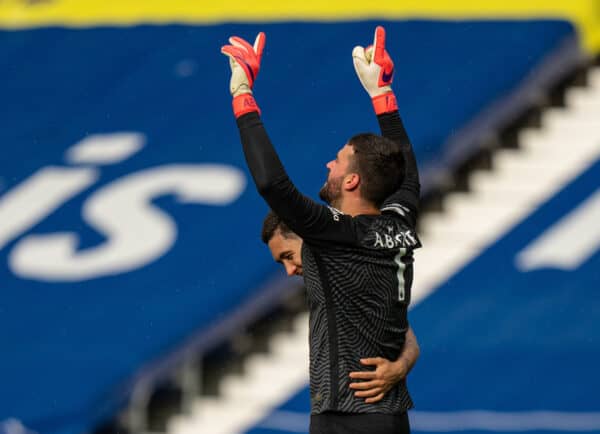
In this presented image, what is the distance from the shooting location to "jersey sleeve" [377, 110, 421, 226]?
12.4 ft

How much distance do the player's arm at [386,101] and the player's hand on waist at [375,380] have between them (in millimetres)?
499

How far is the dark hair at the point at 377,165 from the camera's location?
352 centimetres

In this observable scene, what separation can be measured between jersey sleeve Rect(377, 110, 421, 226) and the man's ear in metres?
0.23

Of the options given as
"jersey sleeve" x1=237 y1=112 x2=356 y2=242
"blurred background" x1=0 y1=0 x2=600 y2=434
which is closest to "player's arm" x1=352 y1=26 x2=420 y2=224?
"jersey sleeve" x1=237 y1=112 x2=356 y2=242

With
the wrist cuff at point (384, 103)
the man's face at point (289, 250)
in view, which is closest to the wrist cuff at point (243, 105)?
the wrist cuff at point (384, 103)

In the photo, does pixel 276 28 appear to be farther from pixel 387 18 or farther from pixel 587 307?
pixel 587 307

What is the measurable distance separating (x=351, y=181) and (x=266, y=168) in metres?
0.35

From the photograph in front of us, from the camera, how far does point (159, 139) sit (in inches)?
385

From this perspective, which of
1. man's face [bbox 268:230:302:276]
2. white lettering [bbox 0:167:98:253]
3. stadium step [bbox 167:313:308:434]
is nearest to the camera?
man's face [bbox 268:230:302:276]

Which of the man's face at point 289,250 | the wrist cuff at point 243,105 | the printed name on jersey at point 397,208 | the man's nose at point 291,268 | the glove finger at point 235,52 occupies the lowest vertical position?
the man's nose at point 291,268

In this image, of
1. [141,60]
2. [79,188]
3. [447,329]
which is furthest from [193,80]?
[447,329]

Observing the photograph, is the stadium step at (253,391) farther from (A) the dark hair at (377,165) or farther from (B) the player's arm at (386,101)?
(A) the dark hair at (377,165)

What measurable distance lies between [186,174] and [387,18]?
2258 millimetres

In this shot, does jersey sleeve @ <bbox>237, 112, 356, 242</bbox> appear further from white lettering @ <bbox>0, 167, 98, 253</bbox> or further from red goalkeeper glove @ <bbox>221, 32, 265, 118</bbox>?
white lettering @ <bbox>0, 167, 98, 253</bbox>
